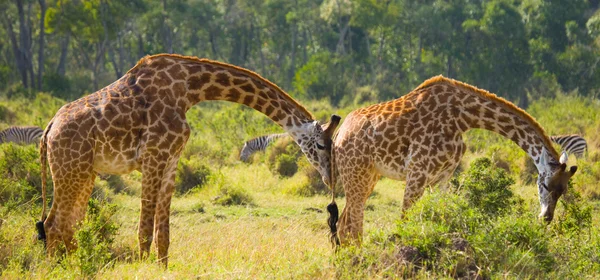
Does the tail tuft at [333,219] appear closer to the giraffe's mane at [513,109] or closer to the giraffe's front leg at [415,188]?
the giraffe's front leg at [415,188]

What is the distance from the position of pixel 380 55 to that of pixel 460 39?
521 cm

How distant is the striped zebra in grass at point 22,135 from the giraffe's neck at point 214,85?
1174 cm

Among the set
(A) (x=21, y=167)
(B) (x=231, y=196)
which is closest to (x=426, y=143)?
(B) (x=231, y=196)

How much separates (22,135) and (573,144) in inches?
473

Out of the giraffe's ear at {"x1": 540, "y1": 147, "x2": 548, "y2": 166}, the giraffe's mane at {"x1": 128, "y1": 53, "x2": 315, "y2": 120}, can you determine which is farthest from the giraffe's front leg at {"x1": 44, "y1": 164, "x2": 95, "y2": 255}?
the giraffe's ear at {"x1": 540, "y1": 147, "x2": 548, "y2": 166}

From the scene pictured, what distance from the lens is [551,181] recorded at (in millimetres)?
7781

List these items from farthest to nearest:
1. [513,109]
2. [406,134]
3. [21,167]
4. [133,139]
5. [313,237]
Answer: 1. [21,167]
2. [313,237]
3. [406,134]
4. [513,109]
5. [133,139]

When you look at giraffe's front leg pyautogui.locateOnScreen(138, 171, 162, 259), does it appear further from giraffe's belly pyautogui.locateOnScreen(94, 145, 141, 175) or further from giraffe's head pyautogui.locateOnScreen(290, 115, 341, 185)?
giraffe's head pyautogui.locateOnScreen(290, 115, 341, 185)

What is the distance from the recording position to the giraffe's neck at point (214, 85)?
7.61m

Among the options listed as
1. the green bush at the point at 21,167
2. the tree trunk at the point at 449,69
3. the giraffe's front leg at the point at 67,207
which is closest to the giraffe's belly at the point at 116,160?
the giraffe's front leg at the point at 67,207

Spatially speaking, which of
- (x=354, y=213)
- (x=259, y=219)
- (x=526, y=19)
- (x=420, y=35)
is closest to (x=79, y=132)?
(x=354, y=213)

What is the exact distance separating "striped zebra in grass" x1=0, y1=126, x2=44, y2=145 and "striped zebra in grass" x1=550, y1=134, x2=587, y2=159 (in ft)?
37.3

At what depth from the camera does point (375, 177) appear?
8570mm

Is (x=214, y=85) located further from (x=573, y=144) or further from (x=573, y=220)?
(x=573, y=144)
